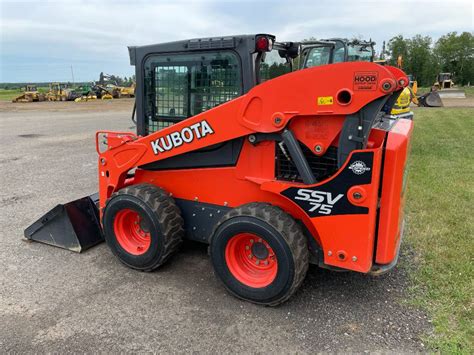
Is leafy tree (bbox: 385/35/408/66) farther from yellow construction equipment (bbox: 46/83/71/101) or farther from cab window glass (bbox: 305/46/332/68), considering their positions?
cab window glass (bbox: 305/46/332/68)

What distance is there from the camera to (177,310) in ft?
10.5

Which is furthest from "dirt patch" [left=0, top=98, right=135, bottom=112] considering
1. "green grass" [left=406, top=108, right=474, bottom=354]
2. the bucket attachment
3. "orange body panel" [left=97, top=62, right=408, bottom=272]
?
"orange body panel" [left=97, top=62, right=408, bottom=272]

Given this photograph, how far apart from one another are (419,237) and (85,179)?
5.62m

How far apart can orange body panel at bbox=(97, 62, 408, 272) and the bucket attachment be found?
1.32 meters

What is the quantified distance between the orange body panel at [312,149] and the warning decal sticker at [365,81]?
0.03 ft

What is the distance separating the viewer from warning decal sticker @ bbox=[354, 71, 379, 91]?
2637 millimetres

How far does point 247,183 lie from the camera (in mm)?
3441

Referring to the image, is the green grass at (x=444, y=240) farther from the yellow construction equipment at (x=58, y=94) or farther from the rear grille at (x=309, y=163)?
the yellow construction equipment at (x=58, y=94)

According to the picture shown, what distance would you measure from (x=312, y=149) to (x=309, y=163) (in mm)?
168

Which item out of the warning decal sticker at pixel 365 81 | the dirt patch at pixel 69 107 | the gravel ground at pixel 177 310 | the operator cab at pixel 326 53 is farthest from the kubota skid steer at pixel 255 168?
the dirt patch at pixel 69 107

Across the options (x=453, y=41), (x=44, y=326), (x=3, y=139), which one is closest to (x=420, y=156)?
(x=44, y=326)

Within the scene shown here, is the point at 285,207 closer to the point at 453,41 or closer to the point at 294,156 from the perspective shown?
the point at 294,156

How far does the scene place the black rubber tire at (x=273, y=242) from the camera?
2.95 meters

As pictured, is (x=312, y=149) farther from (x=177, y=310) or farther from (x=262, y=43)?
(x=177, y=310)
